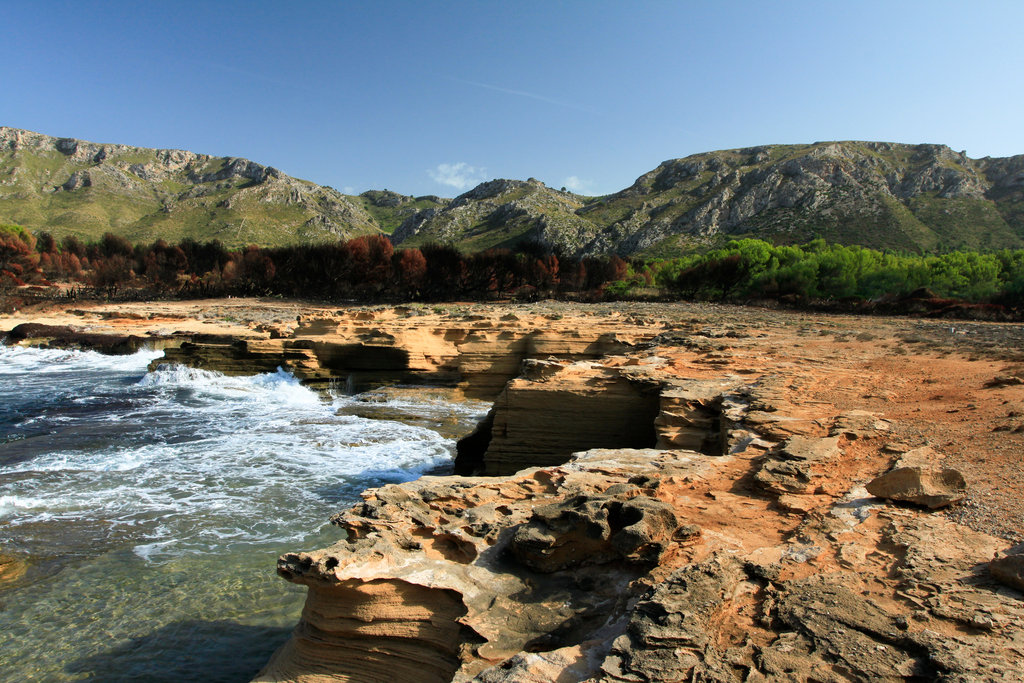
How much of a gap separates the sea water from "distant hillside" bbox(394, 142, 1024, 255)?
60.2 m

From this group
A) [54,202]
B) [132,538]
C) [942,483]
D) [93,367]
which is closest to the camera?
[942,483]

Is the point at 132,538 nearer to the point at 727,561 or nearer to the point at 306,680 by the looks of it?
the point at 306,680

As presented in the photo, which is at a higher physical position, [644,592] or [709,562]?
[709,562]

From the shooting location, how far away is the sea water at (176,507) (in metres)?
5.77

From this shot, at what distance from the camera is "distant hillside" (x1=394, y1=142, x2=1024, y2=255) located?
61.2 metres

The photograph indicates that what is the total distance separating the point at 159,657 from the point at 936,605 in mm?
6656

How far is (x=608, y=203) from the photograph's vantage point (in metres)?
94.1

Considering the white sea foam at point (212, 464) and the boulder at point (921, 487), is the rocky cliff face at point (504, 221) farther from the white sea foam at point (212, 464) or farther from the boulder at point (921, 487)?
the boulder at point (921, 487)

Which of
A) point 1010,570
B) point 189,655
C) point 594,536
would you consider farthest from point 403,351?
point 1010,570

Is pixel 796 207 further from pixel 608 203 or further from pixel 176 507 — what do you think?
pixel 176 507

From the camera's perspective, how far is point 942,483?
182 inches

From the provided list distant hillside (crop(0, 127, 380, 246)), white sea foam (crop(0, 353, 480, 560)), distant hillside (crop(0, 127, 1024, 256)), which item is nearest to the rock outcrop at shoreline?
white sea foam (crop(0, 353, 480, 560))

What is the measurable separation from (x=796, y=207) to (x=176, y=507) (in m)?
75.8

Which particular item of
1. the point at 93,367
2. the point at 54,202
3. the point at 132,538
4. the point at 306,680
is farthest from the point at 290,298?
the point at 54,202
